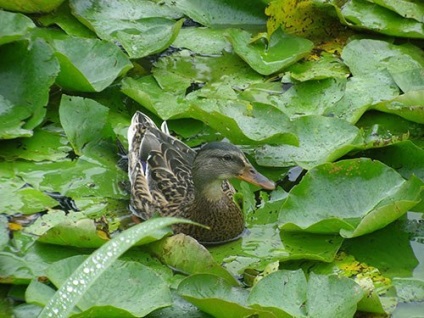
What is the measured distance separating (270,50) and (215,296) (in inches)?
107

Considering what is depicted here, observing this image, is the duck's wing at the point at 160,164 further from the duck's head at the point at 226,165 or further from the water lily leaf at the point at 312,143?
the water lily leaf at the point at 312,143

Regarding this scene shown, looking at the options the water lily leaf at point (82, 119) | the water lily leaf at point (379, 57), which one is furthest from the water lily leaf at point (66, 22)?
the water lily leaf at point (379, 57)

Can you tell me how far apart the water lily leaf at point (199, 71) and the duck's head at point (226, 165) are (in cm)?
95

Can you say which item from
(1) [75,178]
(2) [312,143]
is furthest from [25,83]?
(2) [312,143]

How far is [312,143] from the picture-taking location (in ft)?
19.8

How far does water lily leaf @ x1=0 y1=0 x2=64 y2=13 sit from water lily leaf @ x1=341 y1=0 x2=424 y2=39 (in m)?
2.02

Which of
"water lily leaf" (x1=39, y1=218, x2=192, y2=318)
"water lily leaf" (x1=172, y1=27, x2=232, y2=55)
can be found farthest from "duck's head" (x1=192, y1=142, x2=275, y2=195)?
"water lily leaf" (x1=39, y1=218, x2=192, y2=318)

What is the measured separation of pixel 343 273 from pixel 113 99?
83.9 inches

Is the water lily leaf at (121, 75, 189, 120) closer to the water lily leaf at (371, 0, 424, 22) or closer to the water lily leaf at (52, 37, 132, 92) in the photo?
the water lily leaf at (52, 37, 132, 92)

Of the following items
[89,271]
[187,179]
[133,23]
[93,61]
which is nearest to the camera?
[89,271]

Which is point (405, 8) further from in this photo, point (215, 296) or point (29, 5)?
point (215, 296)

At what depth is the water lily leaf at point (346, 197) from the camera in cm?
526

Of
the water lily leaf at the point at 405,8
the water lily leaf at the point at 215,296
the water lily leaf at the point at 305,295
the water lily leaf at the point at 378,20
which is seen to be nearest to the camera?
the water lily leaf at the point at 215,296

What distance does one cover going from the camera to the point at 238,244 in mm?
5527
